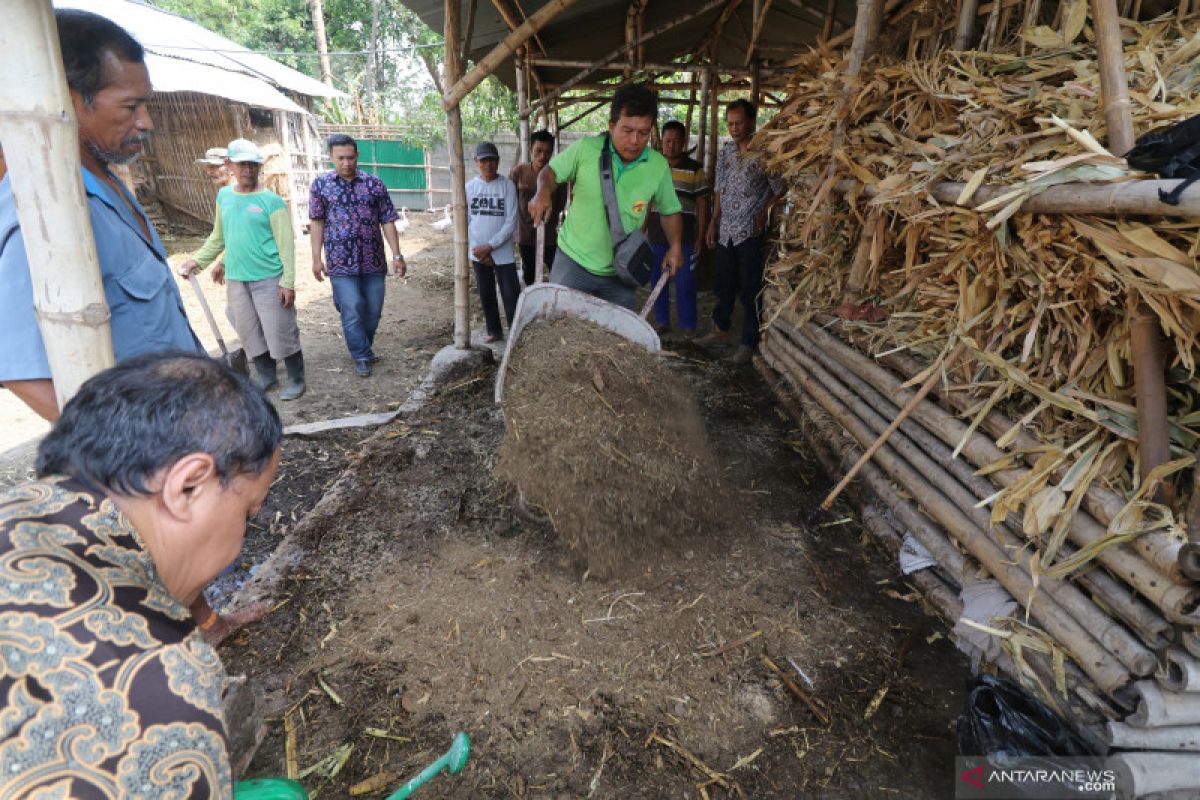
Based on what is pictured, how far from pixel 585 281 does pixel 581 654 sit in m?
2.36

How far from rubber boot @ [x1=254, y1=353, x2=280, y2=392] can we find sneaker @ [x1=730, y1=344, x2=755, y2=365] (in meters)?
4.06

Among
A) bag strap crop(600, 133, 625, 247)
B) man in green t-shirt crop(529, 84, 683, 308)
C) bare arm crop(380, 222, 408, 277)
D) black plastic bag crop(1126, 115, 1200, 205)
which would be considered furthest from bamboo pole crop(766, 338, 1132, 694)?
bare arm crop(380, 222, 408, 277)

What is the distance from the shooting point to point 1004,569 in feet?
7.64

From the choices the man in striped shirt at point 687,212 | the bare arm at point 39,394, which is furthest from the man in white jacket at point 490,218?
the bare arm at point 39,394

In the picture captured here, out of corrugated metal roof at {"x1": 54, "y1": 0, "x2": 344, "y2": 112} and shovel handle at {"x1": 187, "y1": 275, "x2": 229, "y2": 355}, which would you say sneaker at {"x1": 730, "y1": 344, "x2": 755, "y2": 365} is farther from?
corrugated metal roof at {"x1": 54, "y1": 0, "x2": 344, "y2": 112}

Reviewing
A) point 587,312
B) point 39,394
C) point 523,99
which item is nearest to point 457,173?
point 587,312

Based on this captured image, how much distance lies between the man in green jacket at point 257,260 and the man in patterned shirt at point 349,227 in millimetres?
393

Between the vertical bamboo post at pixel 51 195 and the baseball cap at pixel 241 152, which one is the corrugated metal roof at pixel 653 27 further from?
the vertical bamboo post at pixel 51 195

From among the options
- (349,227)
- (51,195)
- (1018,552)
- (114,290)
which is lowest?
(1018,552)

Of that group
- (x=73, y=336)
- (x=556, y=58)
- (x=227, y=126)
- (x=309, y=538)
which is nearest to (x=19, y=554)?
(x=73, y=336)

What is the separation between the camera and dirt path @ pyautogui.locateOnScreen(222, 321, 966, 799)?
2.06m

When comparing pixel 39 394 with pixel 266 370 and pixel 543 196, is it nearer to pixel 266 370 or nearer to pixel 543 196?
pixel 543 196

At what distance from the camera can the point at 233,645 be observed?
99.3 inches

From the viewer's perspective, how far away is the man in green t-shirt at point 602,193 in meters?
3.64
